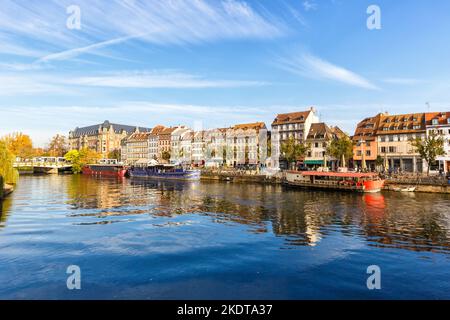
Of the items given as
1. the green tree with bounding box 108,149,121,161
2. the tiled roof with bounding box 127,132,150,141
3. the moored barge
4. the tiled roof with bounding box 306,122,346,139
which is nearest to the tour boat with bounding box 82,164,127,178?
the moored barge

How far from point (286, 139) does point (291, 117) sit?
7.55 metres

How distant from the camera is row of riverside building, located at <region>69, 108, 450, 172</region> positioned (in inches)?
2997

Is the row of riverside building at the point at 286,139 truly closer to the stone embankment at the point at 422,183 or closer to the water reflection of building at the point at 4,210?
the stone embankment at the point at 422,183

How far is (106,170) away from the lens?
131 m

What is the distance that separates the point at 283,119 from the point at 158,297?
97890 millimetres

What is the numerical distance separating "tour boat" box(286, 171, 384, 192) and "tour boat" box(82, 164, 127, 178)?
76522 mm

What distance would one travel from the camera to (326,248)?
20.8m

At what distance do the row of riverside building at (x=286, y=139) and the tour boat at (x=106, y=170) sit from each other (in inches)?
422

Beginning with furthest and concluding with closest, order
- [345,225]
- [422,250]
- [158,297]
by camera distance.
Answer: [345,225] → [422,250] → [158,297]

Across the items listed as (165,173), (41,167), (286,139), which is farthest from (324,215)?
(41,167)

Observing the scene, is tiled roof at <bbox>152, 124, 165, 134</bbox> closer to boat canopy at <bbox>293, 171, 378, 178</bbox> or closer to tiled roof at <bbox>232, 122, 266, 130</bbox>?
tiled roof at <bbox>232, 122, 266, 130</bbox>
